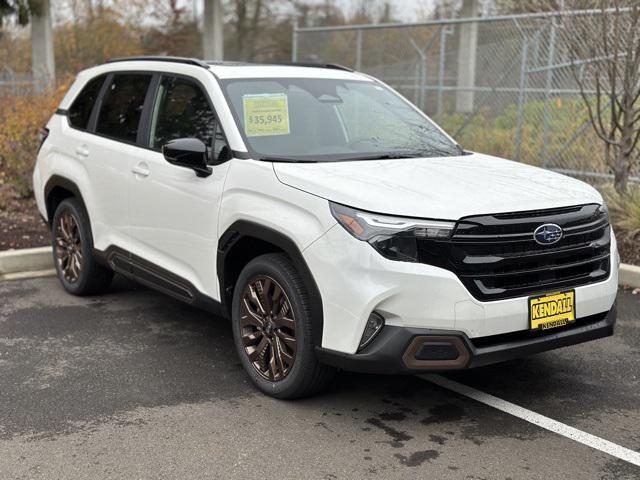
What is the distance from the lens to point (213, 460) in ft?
11.6

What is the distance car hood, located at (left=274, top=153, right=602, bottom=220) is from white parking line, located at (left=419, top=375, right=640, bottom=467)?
3.61ft

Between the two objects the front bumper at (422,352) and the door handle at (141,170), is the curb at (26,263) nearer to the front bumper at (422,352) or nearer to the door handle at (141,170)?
the door handle at (141,170)

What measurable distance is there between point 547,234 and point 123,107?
10.7ft

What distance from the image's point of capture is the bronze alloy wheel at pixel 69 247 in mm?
6137

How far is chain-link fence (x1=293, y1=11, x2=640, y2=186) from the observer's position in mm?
9844

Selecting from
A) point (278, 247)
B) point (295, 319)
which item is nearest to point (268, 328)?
point (295, 319)

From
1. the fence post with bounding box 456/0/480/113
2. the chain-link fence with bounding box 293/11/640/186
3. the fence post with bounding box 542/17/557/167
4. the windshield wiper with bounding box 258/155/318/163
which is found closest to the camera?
the windshield wiper with bounding box 258/155/318/163

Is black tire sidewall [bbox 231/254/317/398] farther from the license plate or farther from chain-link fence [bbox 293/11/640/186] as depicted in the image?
chain-link fence [bbox 293/11/640/186]

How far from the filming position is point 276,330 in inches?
164

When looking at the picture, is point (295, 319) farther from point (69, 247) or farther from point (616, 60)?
point (616, 60)

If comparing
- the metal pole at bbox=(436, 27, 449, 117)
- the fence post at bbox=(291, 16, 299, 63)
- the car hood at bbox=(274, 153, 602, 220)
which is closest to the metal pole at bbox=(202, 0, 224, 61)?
the fence post at bbox=(291, 16, 299, 63)

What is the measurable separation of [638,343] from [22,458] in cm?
392

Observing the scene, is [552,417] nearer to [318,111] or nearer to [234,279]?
[234,279]

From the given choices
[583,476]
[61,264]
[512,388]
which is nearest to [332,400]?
[512,388]
